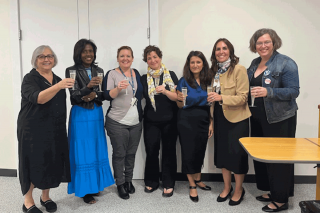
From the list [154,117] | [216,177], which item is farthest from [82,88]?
[216,177]

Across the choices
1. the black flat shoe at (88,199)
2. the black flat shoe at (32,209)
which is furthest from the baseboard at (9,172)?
the black flat shoe at (88,199)

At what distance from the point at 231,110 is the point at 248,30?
1303 mm

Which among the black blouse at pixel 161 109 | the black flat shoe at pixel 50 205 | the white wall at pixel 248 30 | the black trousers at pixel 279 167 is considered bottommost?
the black flat shoe at pixel 50 205

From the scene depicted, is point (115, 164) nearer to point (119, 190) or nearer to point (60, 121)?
point (119, 190)

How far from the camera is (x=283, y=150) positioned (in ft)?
5.46

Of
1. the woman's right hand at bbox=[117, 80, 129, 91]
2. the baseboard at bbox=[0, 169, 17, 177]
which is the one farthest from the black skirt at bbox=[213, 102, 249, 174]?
the baseboard at bbox=[0, 169, 17, 177]

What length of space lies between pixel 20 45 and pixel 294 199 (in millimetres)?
4173

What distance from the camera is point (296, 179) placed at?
331cm

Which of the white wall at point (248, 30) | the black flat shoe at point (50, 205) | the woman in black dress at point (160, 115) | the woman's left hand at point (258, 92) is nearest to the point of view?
the woman's left hand at point (258, 92)

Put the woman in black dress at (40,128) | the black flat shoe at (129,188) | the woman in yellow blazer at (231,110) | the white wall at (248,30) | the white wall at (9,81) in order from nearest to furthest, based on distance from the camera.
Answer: the woman in black dress at (40,128)
the woman in yellow blazer at (231,110)
the black flat shoe at (129,188)
the white wall at (248,30)
the white wall at (9,81)

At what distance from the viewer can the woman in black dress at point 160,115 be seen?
2.87 meters

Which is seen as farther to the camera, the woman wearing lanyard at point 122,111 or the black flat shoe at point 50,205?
the woman wearing lanyard at point 122,111

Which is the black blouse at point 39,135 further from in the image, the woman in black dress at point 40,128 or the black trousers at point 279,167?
the black trousers at point 279,167

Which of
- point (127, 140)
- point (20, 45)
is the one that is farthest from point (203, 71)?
point (20, 45)
